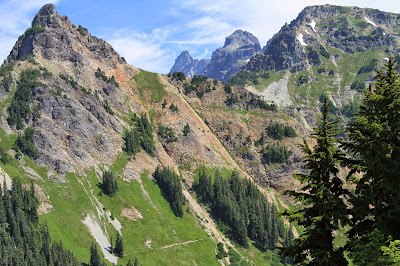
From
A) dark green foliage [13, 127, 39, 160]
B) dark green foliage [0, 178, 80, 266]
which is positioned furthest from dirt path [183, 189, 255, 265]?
dark green foliage [13, 127, 39, 160]

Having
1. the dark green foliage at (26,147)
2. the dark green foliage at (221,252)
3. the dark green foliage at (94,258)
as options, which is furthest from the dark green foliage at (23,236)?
the dark green foliage at (221,252)

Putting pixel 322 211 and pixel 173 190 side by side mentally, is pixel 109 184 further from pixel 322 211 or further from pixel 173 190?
pixel 322 211

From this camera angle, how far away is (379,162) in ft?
65.5

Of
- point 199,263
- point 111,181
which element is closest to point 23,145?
point 111,181

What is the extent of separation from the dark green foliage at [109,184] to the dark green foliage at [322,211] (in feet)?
528

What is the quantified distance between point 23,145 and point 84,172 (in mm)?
A: 33091

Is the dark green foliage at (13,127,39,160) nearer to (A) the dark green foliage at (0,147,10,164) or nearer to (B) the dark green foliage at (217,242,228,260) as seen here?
(A) the dark green foliage at (0,147,10,164)

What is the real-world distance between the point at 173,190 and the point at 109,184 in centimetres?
3758

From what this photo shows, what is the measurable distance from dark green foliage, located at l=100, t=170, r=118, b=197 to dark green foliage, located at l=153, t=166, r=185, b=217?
102 feet

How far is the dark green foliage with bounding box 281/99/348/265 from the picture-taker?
2095 centimetres

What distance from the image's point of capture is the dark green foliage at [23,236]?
116 meters

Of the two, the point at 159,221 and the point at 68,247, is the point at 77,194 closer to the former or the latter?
the point at 68,247

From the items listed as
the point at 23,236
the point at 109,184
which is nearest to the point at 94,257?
the point at 23,236

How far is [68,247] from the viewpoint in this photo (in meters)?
133
